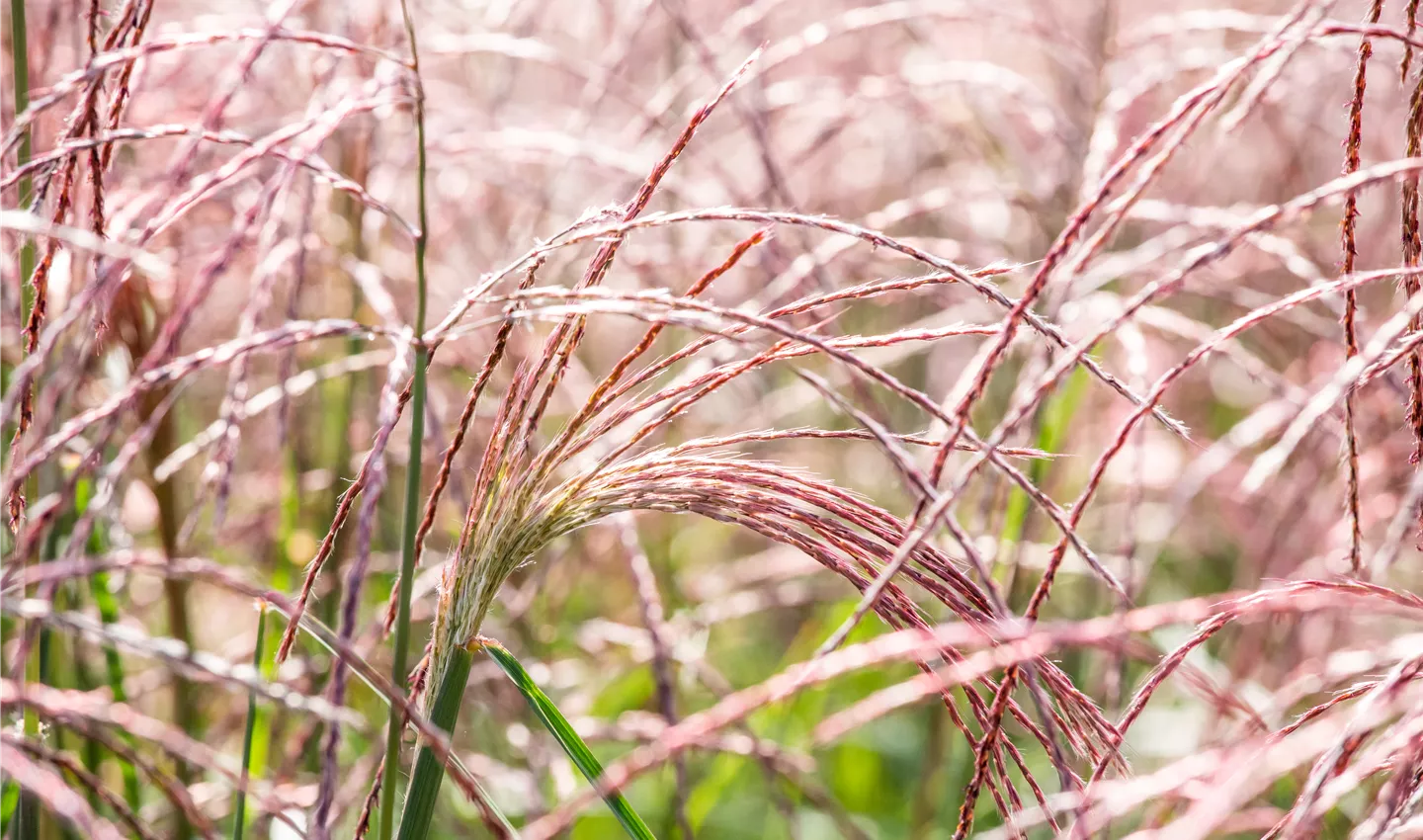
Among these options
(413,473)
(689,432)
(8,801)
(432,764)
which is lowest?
(8,801)

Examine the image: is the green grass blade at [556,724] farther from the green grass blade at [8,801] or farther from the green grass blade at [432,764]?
the green grass blade at [8,801]

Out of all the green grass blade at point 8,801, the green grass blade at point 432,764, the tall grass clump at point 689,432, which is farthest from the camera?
the green grass blade at point 8,801

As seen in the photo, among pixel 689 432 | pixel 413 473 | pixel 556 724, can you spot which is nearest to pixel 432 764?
pixel 556 724

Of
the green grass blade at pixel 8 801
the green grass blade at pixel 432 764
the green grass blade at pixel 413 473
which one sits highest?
the green grass blade at pixel 413 473

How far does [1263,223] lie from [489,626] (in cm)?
130

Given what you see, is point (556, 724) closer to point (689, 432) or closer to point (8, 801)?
point (8, 801)

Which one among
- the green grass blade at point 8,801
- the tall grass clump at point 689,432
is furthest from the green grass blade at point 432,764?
the green grass blade at point 8,801

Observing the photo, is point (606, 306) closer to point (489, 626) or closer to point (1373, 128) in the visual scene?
point (489, 626)

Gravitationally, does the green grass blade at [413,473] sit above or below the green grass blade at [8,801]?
above

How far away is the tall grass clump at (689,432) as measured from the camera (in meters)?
0.55

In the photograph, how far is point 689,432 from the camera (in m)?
2.48

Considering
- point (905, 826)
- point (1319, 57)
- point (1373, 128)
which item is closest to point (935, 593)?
point (905, 826)

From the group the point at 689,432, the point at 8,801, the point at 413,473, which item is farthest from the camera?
the point at 689,432

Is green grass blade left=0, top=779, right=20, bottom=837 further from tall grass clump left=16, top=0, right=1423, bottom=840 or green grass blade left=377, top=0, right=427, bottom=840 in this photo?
green grass blade left=377, top=0, right=427, bottom=840
